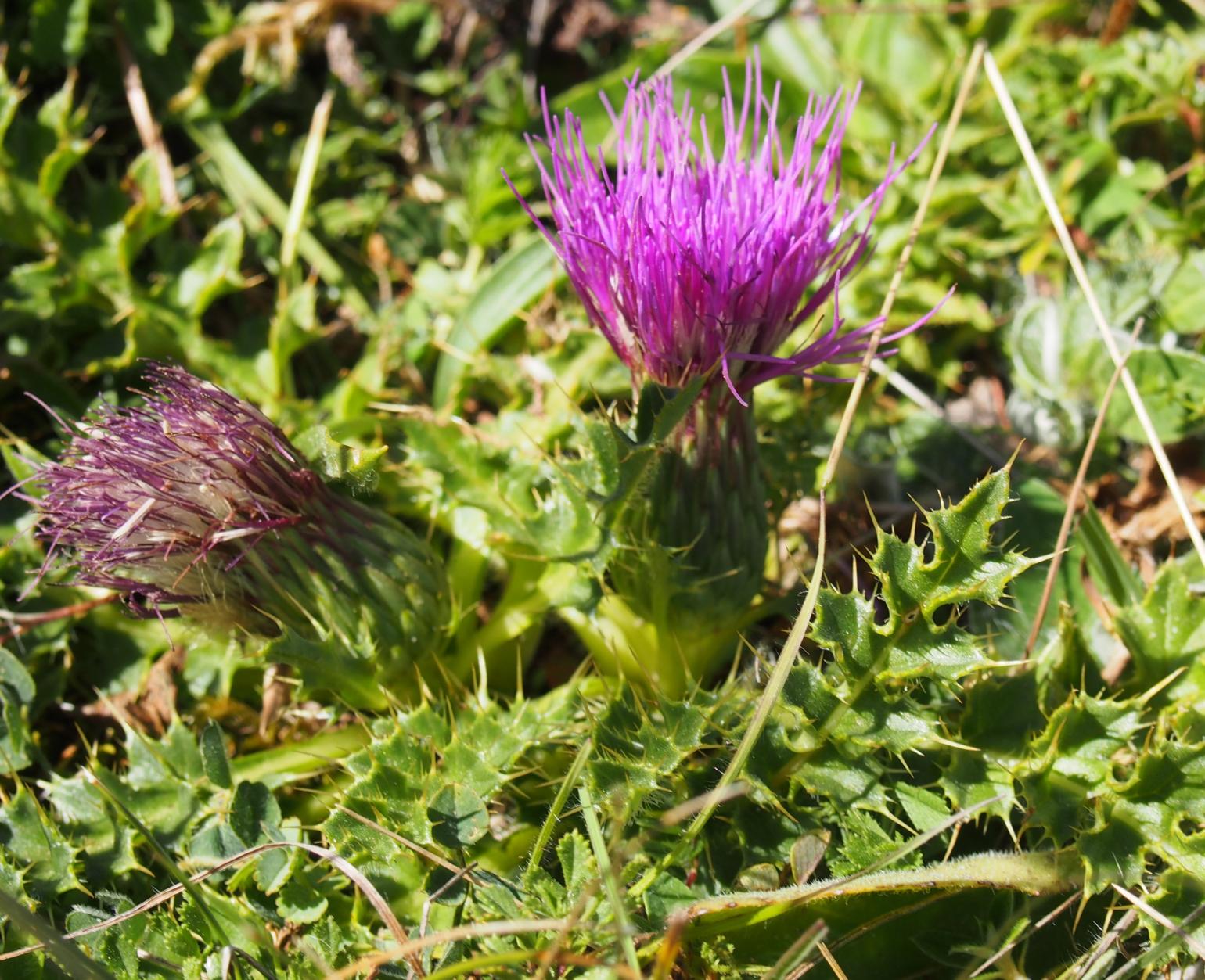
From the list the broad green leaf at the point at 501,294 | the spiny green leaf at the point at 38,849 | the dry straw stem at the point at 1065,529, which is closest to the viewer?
the spiny green leaf at the point at 38,849

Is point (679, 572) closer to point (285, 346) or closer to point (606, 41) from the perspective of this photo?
point (285, 346)

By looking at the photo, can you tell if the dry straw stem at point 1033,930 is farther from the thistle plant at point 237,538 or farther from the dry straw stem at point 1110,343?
the thistle plant at point 237,538

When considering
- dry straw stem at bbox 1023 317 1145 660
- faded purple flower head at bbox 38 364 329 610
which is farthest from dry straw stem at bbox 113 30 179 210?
dry straw stem at bbox 1023 317 1145 660

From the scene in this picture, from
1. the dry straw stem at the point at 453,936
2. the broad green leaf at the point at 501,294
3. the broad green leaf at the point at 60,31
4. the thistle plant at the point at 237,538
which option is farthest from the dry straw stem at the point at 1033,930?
the broad green leaf at the point at 60,31

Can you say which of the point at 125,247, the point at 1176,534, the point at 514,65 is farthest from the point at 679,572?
the point at 514,65

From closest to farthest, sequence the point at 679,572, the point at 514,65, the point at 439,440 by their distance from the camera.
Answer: the point at 679,572 → the point at 439,440 → the point at 514,65

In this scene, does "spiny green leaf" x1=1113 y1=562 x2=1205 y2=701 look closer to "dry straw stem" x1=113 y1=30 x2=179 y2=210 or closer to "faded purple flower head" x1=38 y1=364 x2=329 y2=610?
"faded purple flower head" x1=38 y1=364 x2=329 y2=610

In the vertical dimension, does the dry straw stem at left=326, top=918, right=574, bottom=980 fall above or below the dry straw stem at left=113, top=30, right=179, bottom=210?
below
